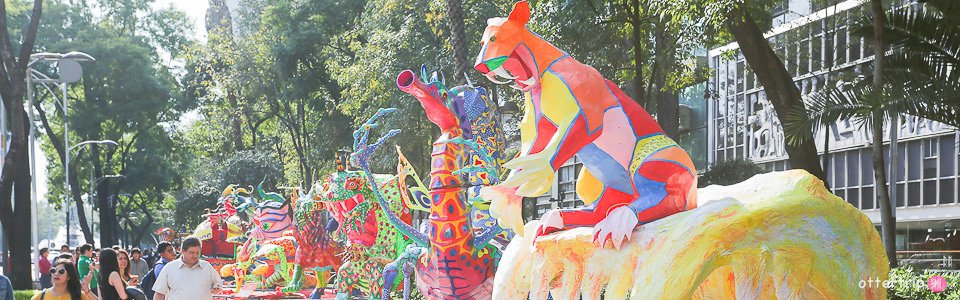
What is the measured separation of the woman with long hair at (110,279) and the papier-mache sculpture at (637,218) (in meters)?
4.12

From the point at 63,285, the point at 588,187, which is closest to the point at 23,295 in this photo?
the point at 63,285

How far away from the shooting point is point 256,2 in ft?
125

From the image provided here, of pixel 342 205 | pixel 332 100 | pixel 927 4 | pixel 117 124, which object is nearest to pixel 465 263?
pixel 342 205

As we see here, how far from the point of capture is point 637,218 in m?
6.95

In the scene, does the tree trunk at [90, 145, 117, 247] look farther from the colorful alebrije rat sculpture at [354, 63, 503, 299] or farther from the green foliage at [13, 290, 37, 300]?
the colorful alebrije rat sculpture at [354, 63, 503, 299]

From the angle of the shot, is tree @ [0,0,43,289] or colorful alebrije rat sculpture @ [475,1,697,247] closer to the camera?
colorful alebrije rat sculpture @ [475,1,697,247]

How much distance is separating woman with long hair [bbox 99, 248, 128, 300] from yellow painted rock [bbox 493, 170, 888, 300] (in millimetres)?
5131

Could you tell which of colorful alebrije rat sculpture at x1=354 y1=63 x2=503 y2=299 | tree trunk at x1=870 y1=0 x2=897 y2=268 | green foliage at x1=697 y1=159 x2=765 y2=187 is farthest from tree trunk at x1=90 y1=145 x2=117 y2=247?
tree trunk at x1=870 y1=0 x2=897 y2=268

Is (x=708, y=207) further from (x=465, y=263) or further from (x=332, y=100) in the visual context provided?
(x=332, y=100)

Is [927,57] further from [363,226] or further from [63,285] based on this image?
[63,285]

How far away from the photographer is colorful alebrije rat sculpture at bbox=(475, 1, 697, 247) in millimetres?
7270

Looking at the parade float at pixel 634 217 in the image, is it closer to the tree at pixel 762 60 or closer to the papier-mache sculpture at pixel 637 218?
the papier-mache sculpture at pixel 637 218

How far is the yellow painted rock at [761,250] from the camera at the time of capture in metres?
6.36

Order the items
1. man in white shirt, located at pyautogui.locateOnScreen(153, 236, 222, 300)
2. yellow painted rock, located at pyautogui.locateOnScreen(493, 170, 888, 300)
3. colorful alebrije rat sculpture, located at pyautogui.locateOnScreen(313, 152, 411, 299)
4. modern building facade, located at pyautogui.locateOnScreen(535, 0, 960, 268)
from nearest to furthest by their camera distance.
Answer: yellow painted rock, located at pyautogui.locateOnScreen(493, 170, 888, 300), man in white shirt, located at pyautogui.locateOnScreen(153, 236, 222, 300), colorful alebrije rat sculpture, located at pyautogui.locateOnScreen(313, 152, 411, 299), modern building facade, located at pyautogui.locateOnScreen(535, 0, 960, 268)
